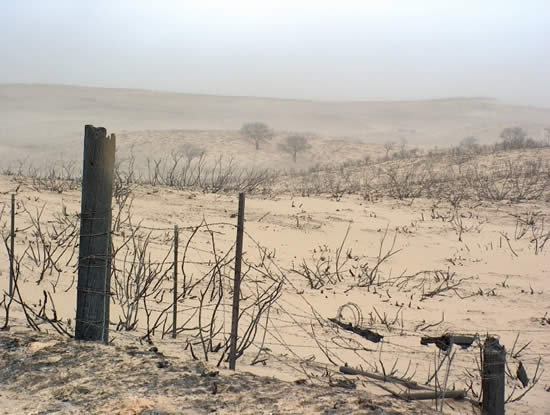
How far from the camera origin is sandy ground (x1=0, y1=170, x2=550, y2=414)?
10.6 feet

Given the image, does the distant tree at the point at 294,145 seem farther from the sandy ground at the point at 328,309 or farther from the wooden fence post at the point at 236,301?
the wooden fence post at the point at 236,301

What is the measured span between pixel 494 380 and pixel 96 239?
239 cm

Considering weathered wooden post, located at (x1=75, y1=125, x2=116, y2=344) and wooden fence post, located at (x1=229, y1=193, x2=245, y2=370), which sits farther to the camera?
weathered wooden post, located at (x1=75, y1=125, x2=116, y2=344)

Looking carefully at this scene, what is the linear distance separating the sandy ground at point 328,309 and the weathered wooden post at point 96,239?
0.73 feet

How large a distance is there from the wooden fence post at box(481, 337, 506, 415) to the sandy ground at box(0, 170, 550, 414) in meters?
0.25

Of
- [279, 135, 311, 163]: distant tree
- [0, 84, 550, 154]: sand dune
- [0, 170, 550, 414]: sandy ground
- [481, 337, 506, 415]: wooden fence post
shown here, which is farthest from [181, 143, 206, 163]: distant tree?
[481, 337, 506, 415]: wooden fence post

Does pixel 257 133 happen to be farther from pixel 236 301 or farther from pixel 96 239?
pixel 236 301

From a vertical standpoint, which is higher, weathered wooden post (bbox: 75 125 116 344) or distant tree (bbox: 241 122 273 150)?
distant tree (bbox: 241 122 273 150)

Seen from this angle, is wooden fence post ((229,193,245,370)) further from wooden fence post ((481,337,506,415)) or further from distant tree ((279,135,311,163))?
distant tree ((279,135,311,163))

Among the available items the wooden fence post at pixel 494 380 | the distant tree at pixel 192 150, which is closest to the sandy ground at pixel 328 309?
the wooden fence post at pixel 494 380

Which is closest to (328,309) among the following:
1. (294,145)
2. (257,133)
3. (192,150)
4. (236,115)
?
(192,150)

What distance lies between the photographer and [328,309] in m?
5.69

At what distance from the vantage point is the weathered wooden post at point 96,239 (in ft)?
12.4

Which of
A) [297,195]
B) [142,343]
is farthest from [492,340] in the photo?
[297,195]
